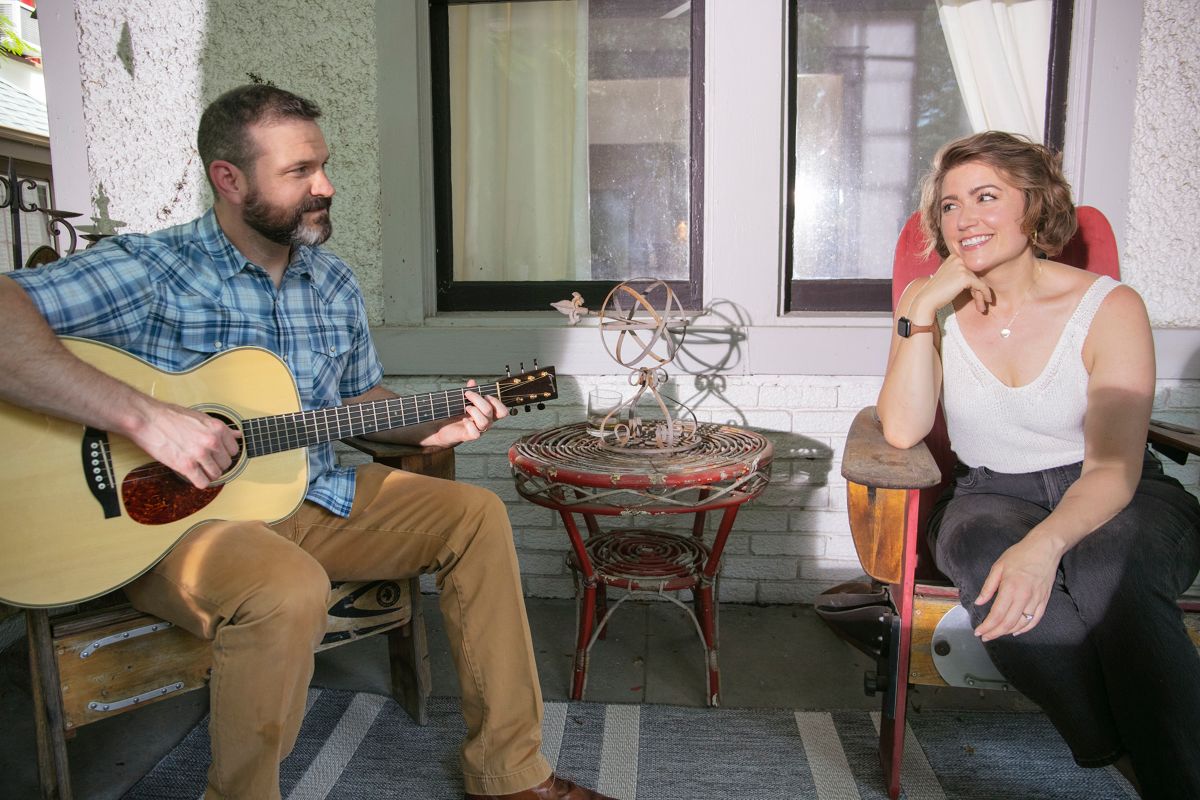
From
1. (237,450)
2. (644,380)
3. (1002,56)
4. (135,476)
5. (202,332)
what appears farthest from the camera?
(1002,56)

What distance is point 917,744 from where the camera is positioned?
6.74 feet

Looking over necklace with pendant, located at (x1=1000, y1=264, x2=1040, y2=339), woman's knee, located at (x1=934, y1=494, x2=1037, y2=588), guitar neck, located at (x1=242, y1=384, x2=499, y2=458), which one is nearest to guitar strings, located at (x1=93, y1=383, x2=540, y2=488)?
guitar neck, located at (x1=242, y1=384, x2=499, y2=458)

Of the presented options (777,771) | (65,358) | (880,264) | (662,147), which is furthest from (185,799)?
(880,264)

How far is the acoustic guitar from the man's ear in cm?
38

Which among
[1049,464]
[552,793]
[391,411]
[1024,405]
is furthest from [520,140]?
[552,793]

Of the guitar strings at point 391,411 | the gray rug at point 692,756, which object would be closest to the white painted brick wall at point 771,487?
the gray rug at point 692,756

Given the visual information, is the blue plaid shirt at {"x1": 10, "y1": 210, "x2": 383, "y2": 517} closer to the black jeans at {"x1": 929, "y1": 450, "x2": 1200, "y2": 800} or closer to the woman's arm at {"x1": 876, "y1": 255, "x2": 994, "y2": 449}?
the woman's arm at {"x1": 876, "y1": 255, "x2": 994, "y2": 449}

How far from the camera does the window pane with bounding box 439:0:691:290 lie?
9.25 feet

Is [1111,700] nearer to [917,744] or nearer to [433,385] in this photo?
[917,744]

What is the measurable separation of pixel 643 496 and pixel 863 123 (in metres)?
1.56

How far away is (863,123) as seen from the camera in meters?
2.78

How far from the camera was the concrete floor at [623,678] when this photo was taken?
2039mm

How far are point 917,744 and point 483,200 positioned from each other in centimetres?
219

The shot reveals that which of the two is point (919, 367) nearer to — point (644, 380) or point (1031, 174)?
point (1031, 174)
